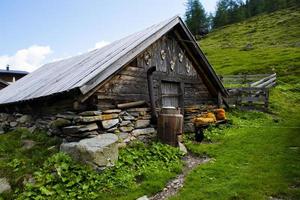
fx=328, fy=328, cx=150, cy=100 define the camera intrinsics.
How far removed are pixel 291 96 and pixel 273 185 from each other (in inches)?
679

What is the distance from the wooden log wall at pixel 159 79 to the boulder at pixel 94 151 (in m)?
2.07

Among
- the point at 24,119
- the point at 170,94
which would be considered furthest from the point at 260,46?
the point at 24,119

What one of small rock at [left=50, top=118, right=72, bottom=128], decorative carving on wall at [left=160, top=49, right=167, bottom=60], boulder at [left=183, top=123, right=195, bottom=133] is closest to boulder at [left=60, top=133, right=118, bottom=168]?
small rock at [left=50, top=118, right=72, bottom=128]

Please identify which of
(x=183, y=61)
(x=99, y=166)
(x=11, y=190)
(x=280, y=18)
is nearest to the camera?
(x=11, y=190)

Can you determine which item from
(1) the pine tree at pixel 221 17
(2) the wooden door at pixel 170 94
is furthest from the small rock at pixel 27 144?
(1) the pine tree at pixel 221 17

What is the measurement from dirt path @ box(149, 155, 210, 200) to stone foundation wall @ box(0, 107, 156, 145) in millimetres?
2169

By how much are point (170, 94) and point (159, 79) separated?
1.08 meters

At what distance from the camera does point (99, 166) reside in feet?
28.6

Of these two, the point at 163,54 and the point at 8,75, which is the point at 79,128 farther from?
the point at 8,75

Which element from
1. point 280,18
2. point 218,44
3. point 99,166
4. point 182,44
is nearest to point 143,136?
point 99,166

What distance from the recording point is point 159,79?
14.0 m

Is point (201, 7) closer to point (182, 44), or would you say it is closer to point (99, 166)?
point (182, 44)

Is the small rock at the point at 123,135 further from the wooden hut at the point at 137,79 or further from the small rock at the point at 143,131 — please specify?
the wooden hut at the point at 137,79

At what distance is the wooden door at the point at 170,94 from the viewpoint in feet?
47.4
